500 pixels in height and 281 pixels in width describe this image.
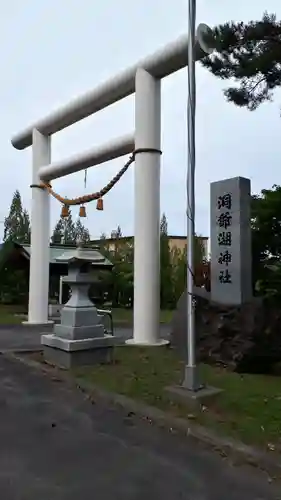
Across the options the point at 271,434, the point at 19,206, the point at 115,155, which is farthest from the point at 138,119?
the point at 19,206

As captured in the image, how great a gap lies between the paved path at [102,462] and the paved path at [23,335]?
14.2 ft

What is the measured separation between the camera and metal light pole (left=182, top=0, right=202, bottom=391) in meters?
5.30

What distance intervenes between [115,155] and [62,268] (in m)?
11.5

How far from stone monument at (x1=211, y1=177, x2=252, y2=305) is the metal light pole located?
1089 mm

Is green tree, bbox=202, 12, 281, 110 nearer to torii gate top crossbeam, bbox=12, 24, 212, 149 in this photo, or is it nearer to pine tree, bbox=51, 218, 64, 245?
torii gate top crossbeam, bbox=12, 24, 212, 149

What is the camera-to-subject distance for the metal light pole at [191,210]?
209 inches

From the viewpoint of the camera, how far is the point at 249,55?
5.32m

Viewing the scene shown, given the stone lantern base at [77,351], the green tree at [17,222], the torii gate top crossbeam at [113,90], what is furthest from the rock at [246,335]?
the green tree at [17,222]

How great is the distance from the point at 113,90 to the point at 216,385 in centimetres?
721

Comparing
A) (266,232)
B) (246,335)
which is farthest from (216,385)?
(266,232)

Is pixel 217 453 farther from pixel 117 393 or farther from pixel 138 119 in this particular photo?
pixel 138 119

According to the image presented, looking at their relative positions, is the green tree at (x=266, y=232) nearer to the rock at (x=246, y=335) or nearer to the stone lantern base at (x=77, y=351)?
the rock at (x=246, y=335)

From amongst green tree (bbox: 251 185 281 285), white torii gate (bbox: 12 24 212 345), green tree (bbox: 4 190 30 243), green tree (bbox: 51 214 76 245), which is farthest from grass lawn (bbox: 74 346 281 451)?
green tree (bbox: 51 214 76 245)

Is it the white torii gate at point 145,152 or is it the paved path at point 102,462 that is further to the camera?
the white torii gate at point 145,152
